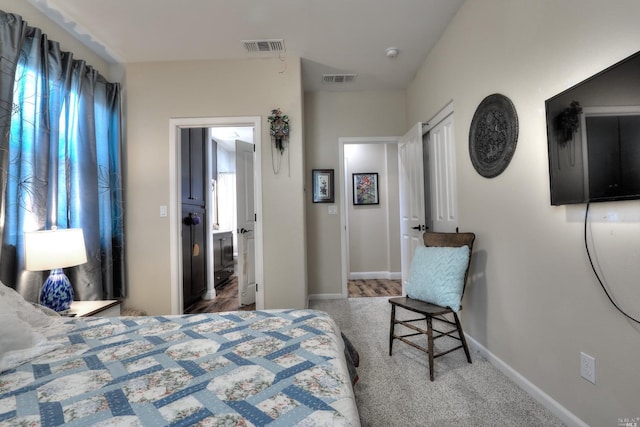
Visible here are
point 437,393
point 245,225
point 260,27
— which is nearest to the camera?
point 437,393

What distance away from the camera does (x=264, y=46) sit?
274 centimetres

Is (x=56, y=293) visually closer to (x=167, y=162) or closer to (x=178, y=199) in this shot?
(x=178, y=199)

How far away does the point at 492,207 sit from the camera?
1.97 meters

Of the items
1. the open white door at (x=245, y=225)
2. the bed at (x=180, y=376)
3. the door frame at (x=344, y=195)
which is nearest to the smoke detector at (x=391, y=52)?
the door frame at (x=344, y=195)

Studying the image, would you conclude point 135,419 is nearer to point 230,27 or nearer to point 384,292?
point 230,27

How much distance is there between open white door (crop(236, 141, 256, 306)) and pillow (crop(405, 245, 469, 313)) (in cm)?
202

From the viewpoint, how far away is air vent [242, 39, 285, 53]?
2668 millimetres

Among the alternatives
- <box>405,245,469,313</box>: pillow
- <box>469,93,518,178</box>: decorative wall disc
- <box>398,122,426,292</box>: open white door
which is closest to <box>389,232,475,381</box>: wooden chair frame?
<box>405,245,469,313</box>: pillow

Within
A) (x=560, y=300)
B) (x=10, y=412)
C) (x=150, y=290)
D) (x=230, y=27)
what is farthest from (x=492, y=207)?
(x=150, y=290)

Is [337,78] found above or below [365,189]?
above

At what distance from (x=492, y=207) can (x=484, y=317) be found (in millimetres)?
829

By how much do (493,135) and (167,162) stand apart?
2957mm


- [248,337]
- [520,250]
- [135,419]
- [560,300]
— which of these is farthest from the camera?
[520,250]

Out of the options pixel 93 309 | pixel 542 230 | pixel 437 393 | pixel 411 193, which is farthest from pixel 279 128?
pixel 437 393
